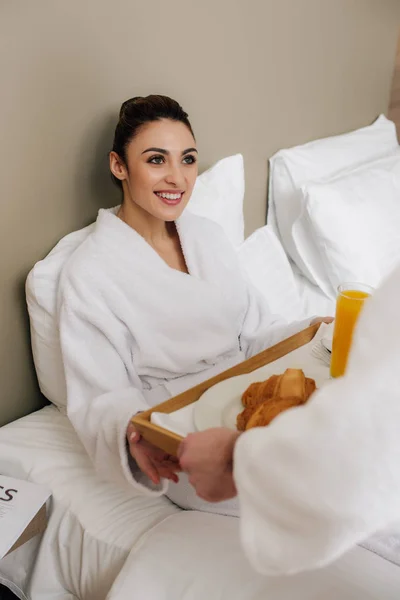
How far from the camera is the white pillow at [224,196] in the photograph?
158 centimetres

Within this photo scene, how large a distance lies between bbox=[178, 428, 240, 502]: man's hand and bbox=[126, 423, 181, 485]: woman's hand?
22 cm

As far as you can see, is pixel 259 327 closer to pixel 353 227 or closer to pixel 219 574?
pixel 353 227

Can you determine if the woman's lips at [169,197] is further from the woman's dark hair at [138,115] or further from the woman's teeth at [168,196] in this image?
the woman's dark hair at [138,115]

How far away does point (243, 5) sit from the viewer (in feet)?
5.43

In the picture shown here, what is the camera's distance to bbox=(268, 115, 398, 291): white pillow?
1874 mm

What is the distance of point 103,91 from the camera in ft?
4.33

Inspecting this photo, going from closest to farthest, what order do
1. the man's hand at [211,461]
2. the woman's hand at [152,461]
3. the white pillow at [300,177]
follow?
the man's hand at [211,461] < the woman's hand at [152,461] < the white pillow at [300,177]

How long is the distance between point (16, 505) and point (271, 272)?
0.99 meters

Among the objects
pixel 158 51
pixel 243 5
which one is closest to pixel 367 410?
pixel 158 51

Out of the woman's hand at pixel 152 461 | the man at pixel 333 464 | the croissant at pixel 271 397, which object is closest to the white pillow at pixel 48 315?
the woman's hand at pixel 152 461

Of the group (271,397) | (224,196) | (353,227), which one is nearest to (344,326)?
(271,397)

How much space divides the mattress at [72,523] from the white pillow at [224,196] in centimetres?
71

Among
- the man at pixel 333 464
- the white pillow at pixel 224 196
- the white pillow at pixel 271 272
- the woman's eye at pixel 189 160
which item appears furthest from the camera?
the white pillow at pixel 271 272

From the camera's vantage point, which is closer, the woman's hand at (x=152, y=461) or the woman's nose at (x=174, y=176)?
the woman's hand at (x=152, y=461)
